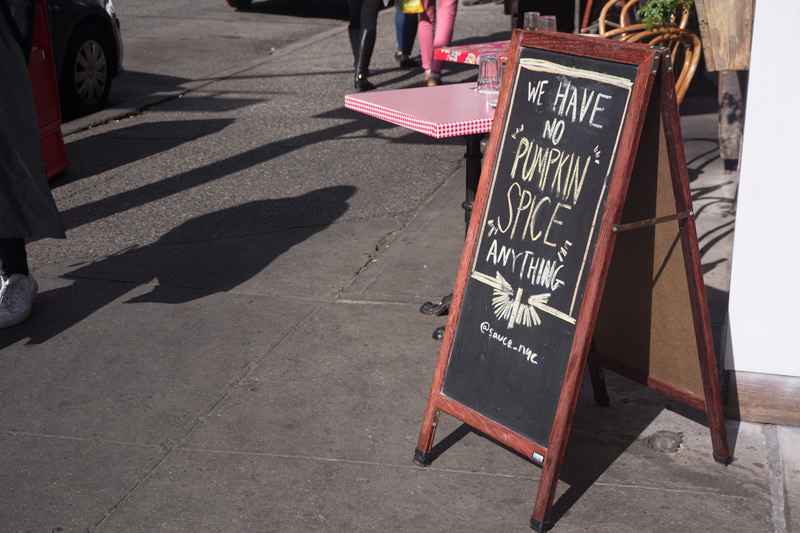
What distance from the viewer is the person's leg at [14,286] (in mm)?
4152

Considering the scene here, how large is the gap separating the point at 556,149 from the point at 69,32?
606cm

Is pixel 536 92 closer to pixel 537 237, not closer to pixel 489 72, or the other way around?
pixel 537 237

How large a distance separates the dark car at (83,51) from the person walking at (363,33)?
88.0 inches

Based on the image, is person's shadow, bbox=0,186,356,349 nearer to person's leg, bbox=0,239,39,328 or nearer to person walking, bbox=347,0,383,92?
person's leg, bbox=0,239,39,328

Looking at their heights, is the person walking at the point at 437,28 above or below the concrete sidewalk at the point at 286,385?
above

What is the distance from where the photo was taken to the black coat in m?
3.97

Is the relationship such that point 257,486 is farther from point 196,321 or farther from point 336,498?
point 196,321

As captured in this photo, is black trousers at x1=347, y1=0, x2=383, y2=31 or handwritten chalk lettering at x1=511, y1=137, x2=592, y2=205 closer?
handwritten chalk lettering at x1=511, y1=137, x2=592, y2=205

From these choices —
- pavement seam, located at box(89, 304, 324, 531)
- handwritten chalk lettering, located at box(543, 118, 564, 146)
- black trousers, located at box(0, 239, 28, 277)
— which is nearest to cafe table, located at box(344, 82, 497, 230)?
handwritten chalk lettering, located at box(543, 118, 564, 146)

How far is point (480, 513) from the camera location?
110 inches

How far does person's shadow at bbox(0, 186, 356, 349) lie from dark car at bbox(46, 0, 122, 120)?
292cm

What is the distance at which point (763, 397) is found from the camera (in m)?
3.22

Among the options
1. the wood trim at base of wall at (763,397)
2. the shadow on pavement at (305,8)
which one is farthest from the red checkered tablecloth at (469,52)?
the shadow on pavement at (305,8)

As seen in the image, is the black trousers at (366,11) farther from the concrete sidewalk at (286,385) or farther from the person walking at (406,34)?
the concrete sidewalk at (286,385)
